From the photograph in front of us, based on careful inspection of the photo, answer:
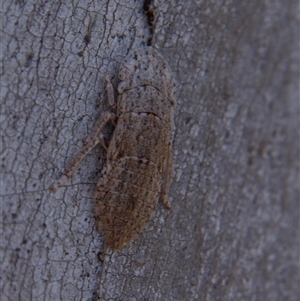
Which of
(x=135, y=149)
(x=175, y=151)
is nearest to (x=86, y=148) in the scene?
(x=135, y=149)

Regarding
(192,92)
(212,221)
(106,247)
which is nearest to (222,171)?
(212,221)

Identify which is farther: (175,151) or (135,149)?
(175,151)

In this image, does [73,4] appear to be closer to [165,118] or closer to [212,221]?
[165,118]

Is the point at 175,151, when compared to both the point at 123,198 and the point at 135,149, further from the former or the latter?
the point at 123,198
